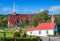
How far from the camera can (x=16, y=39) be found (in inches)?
1521

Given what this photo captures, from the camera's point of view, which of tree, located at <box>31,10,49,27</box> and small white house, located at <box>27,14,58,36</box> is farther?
tree, located at <box>31,10,49,27</box>

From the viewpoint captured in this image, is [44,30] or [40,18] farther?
[40,18]

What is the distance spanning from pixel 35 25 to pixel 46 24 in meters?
8.78

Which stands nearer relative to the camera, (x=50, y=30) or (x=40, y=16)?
(x=50, y=30)

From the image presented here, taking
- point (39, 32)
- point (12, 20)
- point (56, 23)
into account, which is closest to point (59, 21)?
point (56, 23)

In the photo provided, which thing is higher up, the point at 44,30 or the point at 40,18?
the point at 40,18

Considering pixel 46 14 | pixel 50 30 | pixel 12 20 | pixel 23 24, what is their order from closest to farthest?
pixel 50 30
pixel 46 14
pixel 23 24
pixel 12 20

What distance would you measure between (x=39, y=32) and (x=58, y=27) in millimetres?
5005

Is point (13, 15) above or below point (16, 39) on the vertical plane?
above

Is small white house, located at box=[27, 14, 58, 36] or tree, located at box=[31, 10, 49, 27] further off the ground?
tree, located at box=[31, 10, 49, 27]

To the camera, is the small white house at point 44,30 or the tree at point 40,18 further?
the tree at point 40,18

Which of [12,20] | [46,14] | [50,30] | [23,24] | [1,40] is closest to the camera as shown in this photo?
[1,40]

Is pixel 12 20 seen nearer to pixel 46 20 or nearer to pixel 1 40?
pixel 46 20

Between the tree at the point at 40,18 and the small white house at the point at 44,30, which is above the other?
the tree at the point at 40,18
